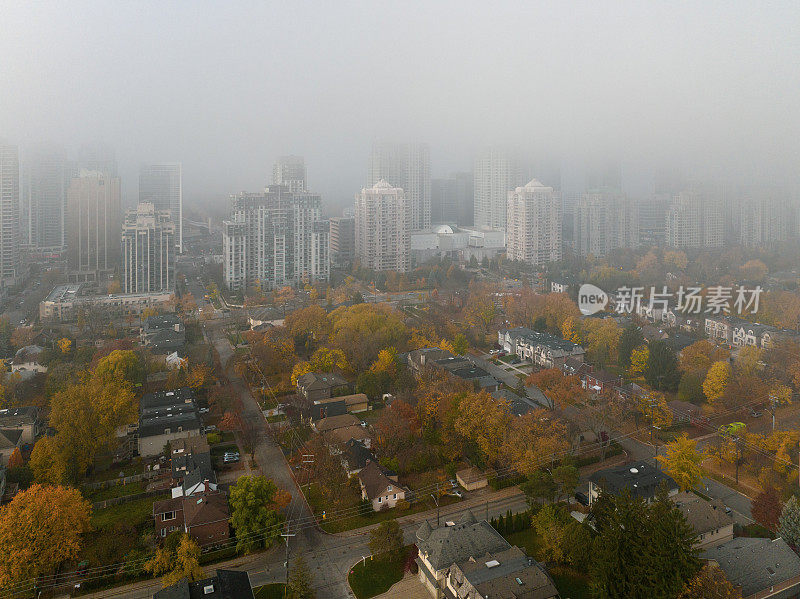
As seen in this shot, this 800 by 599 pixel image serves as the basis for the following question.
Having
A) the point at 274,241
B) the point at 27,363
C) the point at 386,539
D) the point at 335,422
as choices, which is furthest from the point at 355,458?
the point at 274,241

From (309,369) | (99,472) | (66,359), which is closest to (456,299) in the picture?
(309,369)

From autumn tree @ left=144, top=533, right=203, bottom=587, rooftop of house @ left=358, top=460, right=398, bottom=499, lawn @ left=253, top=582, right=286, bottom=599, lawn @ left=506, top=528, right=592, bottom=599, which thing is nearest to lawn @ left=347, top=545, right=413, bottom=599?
lawn @ left=253, top=582, right=286, bottom=599

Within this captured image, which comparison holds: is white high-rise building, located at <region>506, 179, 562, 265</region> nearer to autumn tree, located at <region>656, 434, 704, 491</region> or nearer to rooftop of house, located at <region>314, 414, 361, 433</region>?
rooftop of house, located at <region>314, 414, 361, 433</region>

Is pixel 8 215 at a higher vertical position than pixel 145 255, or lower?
higher

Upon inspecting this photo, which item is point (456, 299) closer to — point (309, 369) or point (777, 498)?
point (309, 369)


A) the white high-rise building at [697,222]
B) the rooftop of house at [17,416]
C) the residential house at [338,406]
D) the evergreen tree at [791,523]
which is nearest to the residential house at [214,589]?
the residential house at [338,406]

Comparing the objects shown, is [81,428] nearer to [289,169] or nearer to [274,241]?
[274,241]

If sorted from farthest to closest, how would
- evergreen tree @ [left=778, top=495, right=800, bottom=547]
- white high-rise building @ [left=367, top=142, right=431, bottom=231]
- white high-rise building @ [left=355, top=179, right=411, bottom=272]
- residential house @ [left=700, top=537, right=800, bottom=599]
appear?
white high-rise building @ [left=367, top=142, right=431, bottom=231] → white high-rise building @ [left=355, top=179, right=411, bottom=272] → evergreen tree @ [left=778, top=495, right=800, bottom=547] → residential house @ [left=700, top=537, right=800, bottom=599]
